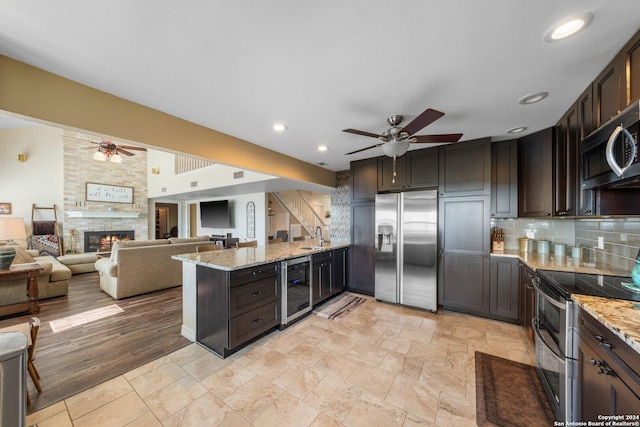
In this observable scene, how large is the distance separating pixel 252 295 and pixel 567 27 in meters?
3.16

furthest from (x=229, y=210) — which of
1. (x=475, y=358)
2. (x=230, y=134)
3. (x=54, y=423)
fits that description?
(x=475, y=358)

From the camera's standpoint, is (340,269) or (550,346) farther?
(340,269)

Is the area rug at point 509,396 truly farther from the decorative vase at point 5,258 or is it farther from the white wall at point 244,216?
Result: the white wall at point 244,216

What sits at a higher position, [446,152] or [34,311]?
[446,152]

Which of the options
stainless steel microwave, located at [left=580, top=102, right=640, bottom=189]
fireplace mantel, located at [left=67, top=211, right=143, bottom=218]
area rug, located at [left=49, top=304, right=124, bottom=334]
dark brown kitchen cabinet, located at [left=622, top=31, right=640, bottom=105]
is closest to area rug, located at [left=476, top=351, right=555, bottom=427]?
stainless steel microwave, located at [left=580, top=102, right=640, bottom=189]

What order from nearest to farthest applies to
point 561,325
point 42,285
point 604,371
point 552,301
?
1. point 604,371
2. point 561,325
3. point 552,301
4. point 42,285

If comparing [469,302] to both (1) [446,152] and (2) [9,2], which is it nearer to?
(1) [446,152]

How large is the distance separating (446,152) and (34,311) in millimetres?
6562

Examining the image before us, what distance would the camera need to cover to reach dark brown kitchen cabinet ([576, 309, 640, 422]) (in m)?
0.93

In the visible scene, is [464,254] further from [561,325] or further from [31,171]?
[31,171]

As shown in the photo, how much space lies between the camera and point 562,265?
234 centimetres

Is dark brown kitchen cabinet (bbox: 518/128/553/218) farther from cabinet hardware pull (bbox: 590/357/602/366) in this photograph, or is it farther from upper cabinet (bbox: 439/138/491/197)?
cabinet hardware pull (bbox: 590/357/602/366)

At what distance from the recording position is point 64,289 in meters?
4.07

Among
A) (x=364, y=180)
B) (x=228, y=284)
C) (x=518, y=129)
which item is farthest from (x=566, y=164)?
(x=228, y=284)
